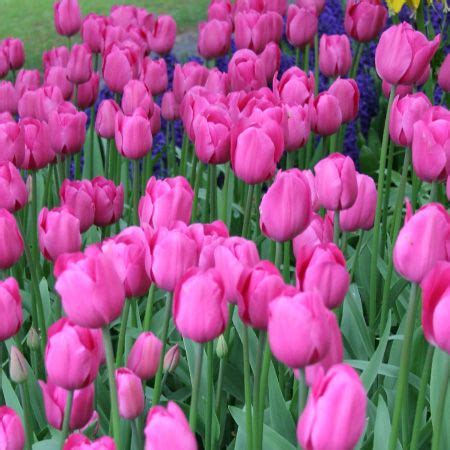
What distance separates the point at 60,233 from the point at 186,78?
0.89 meters

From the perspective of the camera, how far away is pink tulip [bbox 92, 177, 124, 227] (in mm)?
1689

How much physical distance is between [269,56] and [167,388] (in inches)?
35.6

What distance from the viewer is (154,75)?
2.29 metres

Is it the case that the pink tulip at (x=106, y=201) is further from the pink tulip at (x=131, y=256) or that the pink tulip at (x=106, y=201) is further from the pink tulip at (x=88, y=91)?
the pink tulip at (x=88, y=91)

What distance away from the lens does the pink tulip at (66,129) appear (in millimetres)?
1915

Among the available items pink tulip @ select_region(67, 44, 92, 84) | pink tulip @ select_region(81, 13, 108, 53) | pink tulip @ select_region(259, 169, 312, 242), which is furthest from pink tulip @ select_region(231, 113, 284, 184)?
pink tulip @ select_region(81, 13, 108, 53)

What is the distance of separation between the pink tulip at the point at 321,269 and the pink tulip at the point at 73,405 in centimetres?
29

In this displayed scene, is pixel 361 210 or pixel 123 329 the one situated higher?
pixel 361 210

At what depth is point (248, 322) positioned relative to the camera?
3.36ft

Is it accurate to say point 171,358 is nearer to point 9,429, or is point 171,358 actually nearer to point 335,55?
point 9,429

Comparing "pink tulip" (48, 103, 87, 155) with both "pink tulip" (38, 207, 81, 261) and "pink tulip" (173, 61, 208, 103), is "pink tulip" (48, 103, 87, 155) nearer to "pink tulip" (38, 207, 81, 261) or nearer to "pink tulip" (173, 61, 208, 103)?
"pink tulip" (173, 61, 208, 103)

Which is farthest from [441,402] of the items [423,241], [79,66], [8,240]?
[79,66]

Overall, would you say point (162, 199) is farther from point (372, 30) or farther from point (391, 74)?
point (372, 30)

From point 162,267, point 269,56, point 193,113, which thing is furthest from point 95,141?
point 162,267
